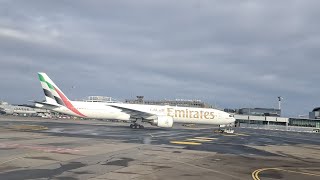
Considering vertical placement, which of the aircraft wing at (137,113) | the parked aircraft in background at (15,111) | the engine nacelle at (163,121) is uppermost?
the parked aircraft in background at (15,111)

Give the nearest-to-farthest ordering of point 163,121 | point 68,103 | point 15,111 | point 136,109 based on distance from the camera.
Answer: point 163,121 < point 68,103 < point 136,109 < point 15,111

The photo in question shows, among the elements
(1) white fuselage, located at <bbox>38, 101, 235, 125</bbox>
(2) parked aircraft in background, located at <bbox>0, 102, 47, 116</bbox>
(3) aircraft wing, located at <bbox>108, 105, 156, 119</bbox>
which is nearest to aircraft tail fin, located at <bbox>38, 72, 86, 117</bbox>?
(1) white fuselage, located at <bbox>38, 101, 235, 125</bbox>

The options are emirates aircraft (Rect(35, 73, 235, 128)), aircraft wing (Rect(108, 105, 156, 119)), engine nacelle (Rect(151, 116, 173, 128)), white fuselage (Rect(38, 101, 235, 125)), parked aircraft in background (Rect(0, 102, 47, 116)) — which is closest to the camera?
engine nacelle (Rect(151, 116, 173, 128))

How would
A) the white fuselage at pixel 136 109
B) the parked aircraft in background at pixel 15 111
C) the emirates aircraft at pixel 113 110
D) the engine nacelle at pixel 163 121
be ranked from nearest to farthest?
the engine nacelle at pixel 163 121, the emirates aircraft at pixel 113 110, the white fuselage at pixel 136 109, the parked aircraft in background at pixel 15 111

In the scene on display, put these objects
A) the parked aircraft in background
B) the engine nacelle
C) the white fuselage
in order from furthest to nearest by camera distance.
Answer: the parked aircraft in background
the white fuselage
the engine nacelle

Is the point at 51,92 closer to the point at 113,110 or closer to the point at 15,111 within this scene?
the point at 113,110

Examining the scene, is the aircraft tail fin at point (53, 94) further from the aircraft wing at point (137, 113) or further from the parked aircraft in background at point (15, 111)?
the parked aircraft in background at point (15, 111)

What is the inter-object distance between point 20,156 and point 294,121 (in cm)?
15527

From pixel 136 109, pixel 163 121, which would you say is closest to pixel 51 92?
pixel 136 109

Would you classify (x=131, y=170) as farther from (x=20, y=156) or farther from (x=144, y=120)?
(x=144, y=120)

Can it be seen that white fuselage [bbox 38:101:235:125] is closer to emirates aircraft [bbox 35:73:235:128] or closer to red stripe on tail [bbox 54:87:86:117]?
emirates aircraft [bbox 35:73:235:128]

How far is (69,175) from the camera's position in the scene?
14250mm

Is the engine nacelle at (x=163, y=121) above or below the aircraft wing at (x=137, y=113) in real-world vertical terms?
below

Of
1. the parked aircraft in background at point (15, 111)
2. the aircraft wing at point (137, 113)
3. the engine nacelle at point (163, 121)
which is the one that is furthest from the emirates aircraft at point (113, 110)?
the parked aircraft in background at point (15, 111)
